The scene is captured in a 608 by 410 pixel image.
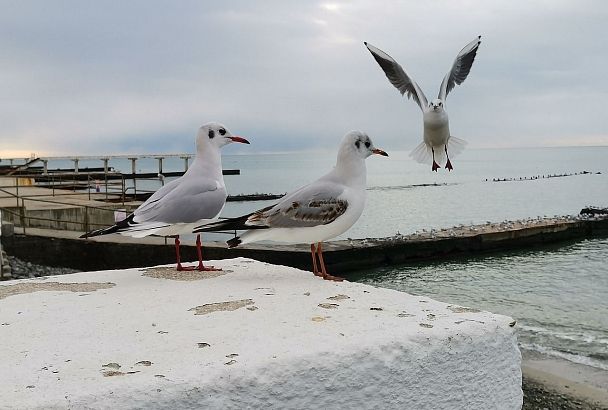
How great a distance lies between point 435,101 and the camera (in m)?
3.58

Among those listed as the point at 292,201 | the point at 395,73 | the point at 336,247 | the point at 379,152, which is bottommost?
the point at 336,247

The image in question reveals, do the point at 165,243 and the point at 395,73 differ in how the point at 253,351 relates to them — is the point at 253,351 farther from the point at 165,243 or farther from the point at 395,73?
the point at 165,243

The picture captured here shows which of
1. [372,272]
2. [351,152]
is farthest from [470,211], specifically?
[351,152]

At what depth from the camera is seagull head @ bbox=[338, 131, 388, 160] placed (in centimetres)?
375

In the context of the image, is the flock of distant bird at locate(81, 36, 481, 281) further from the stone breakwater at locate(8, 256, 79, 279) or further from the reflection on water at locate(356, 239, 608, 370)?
the stone breakwater at locate(8, 256, 79, 279)

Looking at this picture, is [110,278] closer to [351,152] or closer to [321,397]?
[351,152]

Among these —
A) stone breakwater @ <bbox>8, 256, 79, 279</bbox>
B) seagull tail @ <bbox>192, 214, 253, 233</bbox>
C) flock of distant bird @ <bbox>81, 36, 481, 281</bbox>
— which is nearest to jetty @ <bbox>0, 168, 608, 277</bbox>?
stone breakwater @ <bbox>8, 256, 79, 279</bbox>

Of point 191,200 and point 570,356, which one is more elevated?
point 191,200

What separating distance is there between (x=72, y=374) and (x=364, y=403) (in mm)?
1238

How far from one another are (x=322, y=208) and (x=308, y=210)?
92 millimetres

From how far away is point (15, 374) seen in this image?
89.0 inches

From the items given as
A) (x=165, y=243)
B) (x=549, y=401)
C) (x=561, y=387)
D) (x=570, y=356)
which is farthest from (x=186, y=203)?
(x=165, y=243)

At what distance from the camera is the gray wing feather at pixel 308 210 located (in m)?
3.71

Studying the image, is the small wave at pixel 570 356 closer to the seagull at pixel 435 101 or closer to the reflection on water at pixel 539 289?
the reflection on water at pixel 539 289
